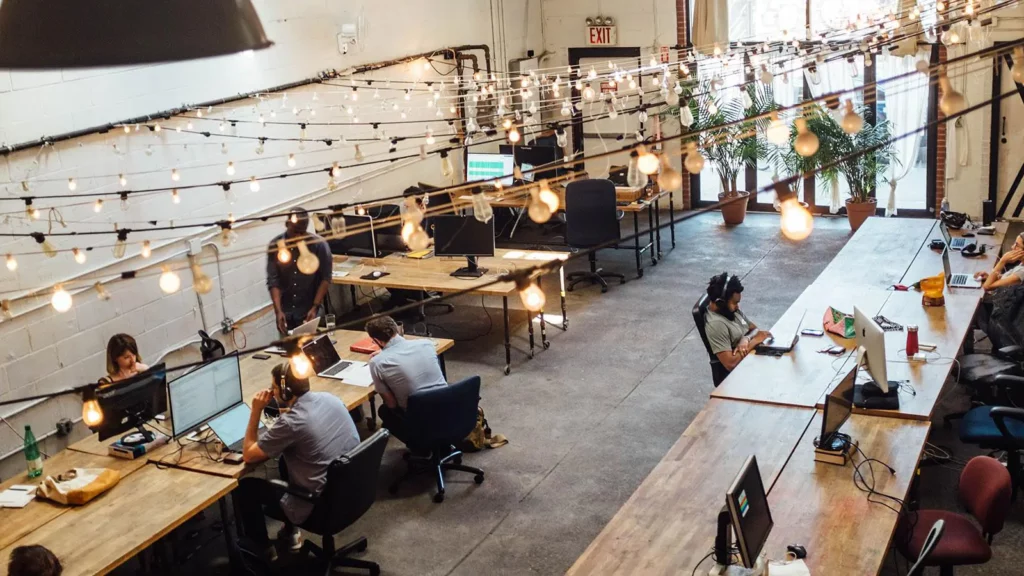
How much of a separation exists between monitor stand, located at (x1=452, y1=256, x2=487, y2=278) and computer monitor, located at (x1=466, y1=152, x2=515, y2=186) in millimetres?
2684

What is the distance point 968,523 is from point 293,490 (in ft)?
11.3

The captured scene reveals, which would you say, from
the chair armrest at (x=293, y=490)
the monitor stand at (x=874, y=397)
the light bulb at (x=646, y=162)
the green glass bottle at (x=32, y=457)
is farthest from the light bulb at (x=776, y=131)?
the green glass bottle at (x=32, y=457)

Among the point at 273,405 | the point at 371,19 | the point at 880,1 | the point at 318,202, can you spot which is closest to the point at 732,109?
the point at 880,1

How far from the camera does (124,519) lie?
208 inches

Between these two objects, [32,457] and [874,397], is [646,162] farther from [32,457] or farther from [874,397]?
[32,457]

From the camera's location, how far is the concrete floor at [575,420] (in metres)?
6.13

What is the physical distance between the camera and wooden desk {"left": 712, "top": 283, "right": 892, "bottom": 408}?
6.10 meters

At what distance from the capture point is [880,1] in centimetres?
1220

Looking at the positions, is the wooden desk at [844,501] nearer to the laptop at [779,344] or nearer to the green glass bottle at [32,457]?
the laptop at [779,344]

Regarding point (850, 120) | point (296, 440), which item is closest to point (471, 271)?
point (296, 440)

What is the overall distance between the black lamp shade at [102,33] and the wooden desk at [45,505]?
425 cm

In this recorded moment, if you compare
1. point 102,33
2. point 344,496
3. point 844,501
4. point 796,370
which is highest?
point 102,33

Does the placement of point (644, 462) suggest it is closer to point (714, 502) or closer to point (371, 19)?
point (714, 502)

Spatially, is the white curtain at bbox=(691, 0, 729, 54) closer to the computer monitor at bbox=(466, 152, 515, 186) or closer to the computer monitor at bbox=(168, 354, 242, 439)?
the computer monitor at bbox=(466, 152, 515, 186)
